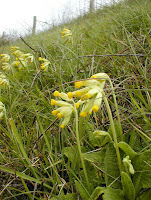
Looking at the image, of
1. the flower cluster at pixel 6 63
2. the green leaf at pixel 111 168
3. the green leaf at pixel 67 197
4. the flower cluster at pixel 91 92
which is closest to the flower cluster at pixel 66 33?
the flower cluster at pixel 6 63

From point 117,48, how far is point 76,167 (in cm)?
173

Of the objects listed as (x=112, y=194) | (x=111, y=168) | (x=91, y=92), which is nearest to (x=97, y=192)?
(x=112, y=194)

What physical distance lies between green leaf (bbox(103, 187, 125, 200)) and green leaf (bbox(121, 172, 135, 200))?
3 cm

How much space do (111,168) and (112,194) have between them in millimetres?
179

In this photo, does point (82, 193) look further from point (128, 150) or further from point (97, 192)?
point (128, 150)

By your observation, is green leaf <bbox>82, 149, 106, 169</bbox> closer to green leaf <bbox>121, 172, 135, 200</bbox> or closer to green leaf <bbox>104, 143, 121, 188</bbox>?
green leaf <bbox>104, 143, 121, 188</bbox>

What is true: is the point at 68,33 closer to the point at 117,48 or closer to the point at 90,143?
the point at 117,48

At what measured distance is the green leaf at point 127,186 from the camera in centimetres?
93

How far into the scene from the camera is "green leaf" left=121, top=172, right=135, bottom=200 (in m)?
0.93

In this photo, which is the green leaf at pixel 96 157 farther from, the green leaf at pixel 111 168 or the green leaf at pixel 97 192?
the green leaf at pixel 97 192

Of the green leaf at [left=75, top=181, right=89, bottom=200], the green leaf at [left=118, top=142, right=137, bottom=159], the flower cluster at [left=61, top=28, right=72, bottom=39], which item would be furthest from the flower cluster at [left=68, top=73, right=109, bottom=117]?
the flower cluster at [left=61, top=28, right=72, bottom=39]

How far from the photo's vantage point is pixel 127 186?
96cm

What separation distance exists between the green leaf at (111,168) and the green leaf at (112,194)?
0.22ft

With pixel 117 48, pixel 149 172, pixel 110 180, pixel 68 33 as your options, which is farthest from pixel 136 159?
pixel 68 33
